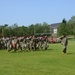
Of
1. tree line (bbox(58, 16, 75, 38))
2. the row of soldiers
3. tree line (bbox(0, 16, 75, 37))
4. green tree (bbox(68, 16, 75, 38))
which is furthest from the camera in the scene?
green tree (bbox(68, 16, 75, 38))

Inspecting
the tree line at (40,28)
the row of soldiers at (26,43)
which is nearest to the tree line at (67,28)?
the tree line at (40,28)

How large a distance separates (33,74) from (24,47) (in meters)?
19.4

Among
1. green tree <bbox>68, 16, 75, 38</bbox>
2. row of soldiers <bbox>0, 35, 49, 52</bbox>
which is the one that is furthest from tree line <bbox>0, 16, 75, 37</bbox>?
row of soldiers <bbox>0, 35, 49, 52</bbox>

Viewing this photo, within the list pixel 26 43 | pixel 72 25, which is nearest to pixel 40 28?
pixel 72 25

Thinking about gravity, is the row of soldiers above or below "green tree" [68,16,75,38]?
below

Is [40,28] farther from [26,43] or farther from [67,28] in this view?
[26,43]

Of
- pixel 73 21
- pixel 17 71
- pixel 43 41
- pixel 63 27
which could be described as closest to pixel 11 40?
pixel 43 41

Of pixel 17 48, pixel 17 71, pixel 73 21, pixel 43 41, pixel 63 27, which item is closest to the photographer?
pixel 17 71

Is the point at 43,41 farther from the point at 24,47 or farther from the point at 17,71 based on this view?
the point at 17,71

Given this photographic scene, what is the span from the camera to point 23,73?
15.5 m

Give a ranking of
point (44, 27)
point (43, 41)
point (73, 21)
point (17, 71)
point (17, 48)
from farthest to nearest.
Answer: point (44, 27), point (73, 21), point (43, 41), point (17, 48), point (17, 71)

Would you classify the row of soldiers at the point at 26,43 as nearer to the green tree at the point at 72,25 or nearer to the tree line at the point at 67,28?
the tree line at the point at 67,28

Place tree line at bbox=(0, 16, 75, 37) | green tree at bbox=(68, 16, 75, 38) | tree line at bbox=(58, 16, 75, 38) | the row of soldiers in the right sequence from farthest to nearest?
green tree at bbox=(68, 16, 75, 38), tree line at bbox=(58, 16, 75, 38), tree line at bbox=(0, 16, 75, 37), the row of soldiers

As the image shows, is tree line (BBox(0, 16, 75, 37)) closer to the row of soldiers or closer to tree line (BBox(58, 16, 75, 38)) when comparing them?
tree line (BBox(58, 16, 75, 38))
